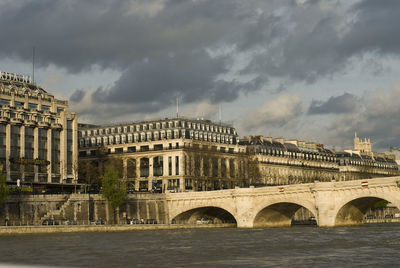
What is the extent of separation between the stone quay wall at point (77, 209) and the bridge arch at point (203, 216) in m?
3.02

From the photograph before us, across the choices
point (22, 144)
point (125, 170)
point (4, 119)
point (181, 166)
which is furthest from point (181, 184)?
point (4, 119)

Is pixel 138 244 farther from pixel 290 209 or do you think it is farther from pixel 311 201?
pixel 290 209

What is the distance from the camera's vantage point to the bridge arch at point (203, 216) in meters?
127

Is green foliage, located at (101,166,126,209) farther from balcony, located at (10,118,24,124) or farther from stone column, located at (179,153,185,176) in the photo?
stone column, located at (179,153,185,176)

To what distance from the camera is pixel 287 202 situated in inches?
4377

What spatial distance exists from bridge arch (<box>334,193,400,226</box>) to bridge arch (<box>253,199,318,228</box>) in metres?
7.10

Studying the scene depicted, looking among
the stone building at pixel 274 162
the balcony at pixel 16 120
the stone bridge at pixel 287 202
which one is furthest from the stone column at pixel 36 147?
the stone building at pixel 274 162

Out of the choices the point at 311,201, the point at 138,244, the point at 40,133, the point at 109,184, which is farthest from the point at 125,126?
the point at 138,244

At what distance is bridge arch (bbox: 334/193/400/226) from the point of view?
97.7 metres

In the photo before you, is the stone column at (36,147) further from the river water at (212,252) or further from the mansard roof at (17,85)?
the river water at (212,252)

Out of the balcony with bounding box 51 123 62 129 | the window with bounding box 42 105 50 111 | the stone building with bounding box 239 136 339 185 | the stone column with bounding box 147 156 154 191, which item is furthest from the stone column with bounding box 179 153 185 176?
the window with bounding box 42 105 50 111

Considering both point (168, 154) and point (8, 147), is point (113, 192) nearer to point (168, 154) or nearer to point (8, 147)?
point (8, 147)

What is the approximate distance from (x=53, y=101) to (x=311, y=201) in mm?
60437

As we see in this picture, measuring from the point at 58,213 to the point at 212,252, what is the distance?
180 ft
